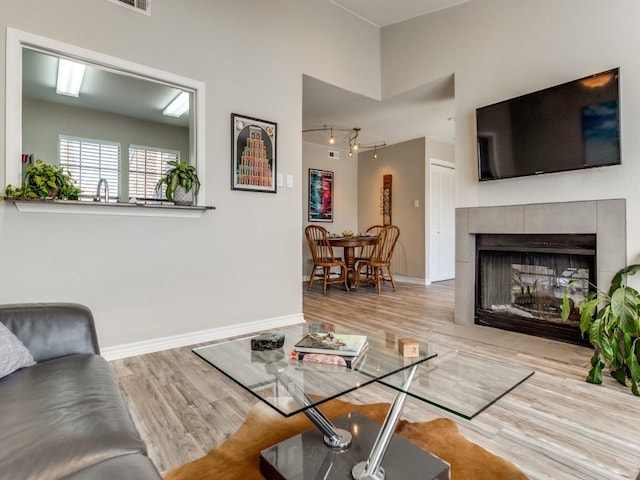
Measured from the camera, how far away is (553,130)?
2750 mm

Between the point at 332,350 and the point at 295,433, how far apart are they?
476mm

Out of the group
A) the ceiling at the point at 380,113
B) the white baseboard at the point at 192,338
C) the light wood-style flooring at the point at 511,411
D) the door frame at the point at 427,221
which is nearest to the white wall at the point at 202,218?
the white baseboard at the point at 192,338

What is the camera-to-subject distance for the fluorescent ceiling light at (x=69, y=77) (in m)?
2.44

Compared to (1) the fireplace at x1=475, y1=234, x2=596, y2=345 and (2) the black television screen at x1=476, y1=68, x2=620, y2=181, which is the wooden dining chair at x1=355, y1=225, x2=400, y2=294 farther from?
(2) the black television screen at x1=476, y1=68, x2=620, y2=181

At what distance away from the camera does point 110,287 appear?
2461 mm

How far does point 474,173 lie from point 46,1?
11.1 feet

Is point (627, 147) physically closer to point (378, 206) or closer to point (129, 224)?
point (129, 224)

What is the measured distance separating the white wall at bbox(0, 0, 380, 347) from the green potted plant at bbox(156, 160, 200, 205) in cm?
15

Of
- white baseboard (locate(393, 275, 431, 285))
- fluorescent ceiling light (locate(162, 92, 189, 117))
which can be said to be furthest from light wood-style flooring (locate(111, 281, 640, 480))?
white baseboard (locate(393, 275, 431, 285))

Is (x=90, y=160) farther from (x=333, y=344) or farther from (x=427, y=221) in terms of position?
(x=427, y=221)

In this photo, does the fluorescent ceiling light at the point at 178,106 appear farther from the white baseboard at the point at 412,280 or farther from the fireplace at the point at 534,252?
the white baseboard at the point at 412,280

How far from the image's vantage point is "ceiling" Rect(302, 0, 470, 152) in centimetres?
368

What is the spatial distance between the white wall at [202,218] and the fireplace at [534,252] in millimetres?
1608

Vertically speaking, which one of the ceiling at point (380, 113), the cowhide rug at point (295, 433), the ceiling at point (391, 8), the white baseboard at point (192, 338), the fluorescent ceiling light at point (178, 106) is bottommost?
the cowhide rug at point (295, 433)
